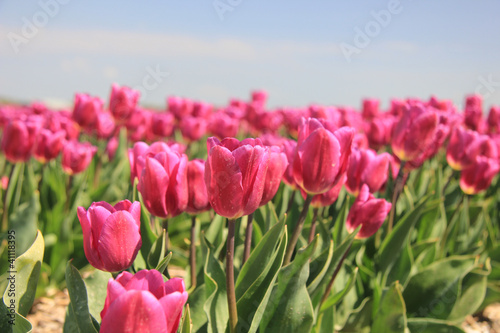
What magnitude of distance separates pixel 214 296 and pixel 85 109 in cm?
Result: 232

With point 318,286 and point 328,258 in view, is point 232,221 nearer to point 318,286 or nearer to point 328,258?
point 328,258

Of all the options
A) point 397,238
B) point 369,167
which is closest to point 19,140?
point 369,167

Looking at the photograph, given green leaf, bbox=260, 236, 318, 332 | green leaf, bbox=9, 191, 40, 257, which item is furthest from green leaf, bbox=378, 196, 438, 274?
green leaf, bbox=9, 191, 40, 257

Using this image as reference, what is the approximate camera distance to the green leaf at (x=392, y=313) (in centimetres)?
166

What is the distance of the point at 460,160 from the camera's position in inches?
100

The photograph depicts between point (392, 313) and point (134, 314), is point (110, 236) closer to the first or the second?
point (134, 314)

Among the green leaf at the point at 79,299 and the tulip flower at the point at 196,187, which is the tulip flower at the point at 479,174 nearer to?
the tulip flower at the point at 196,187

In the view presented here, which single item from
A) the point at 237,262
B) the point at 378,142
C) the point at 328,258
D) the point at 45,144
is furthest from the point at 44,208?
the point at 378,142

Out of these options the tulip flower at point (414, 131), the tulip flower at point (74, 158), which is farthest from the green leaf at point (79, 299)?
the tulip flower at point (74, 158)

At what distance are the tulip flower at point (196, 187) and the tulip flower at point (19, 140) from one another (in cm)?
163

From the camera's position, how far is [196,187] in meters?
1.30

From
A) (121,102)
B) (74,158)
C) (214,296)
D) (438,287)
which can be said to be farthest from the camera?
(121,102)

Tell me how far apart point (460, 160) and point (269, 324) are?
1.72 meters

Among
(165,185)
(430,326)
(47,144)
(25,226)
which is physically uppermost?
(165,185)
